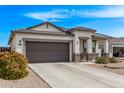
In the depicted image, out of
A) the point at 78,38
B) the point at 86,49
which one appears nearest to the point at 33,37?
the point at 78,38

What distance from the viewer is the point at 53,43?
1988 cm

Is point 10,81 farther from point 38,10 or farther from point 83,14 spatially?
point 83,14

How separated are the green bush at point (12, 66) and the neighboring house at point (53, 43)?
7.79 metres

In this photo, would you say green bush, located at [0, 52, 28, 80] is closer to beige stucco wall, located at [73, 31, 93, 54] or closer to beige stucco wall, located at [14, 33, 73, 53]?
beige stucco wall, located at [14, 33, 73, 53]

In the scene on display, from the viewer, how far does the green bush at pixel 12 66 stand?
32.4ft

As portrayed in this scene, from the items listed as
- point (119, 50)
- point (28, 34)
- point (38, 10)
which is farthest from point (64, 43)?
point (119, 50)

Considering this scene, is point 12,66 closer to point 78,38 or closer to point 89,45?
point 78,38

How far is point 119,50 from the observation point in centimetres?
3319

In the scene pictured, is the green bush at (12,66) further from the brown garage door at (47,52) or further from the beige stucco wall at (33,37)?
the brown garage door at (47,52)

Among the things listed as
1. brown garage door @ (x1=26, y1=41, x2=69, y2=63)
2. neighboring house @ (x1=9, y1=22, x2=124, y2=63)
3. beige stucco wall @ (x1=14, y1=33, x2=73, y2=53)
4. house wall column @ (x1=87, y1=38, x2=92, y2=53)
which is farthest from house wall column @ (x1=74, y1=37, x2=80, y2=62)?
house wall column @ (x1=87, y1=38, x2=92, y2=53)

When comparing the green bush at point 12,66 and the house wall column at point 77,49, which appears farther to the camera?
the house wall column at point 77,49

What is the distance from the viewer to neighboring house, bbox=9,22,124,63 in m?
18.5

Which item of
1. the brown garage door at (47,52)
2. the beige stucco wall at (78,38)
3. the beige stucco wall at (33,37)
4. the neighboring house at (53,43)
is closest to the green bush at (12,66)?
the beige stucco wall at (33,37)
